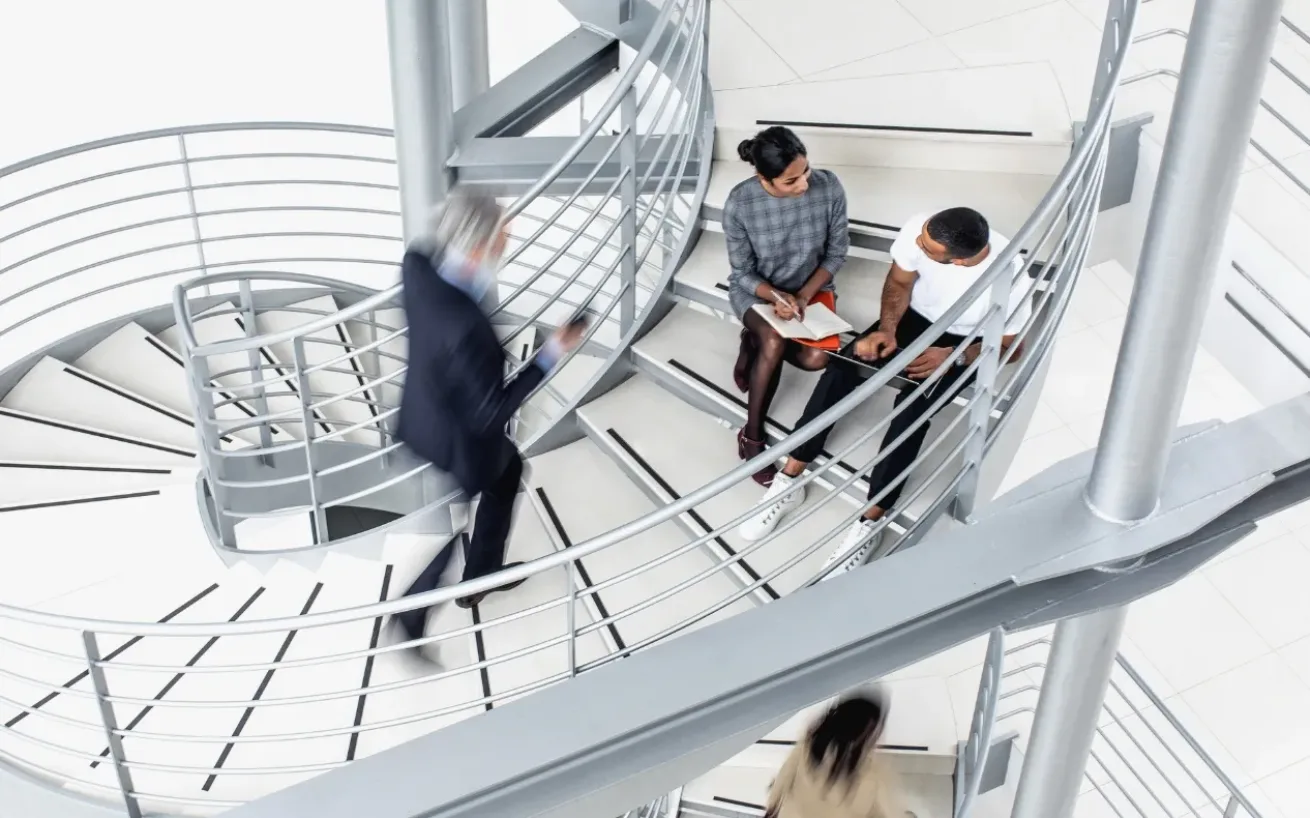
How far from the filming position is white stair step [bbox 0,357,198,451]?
15.4 feet

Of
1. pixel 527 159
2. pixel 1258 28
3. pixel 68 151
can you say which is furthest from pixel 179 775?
pixel 1258 28

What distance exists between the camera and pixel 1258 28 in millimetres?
1875

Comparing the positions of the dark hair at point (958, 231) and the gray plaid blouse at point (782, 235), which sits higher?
the gray plaid blouse at point (782, 235)

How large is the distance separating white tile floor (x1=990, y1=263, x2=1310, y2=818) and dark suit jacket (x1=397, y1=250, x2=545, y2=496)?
263 cm

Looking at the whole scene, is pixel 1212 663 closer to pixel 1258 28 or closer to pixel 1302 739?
pixel 1302 739

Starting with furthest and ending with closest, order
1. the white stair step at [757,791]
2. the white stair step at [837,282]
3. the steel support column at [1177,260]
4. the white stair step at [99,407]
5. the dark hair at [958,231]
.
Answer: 1. the white stair step at [99,407]
2. the white stair step at [757,791]
3. the white stair step at [837,282]
4. the dark hair at [958,231]
5. the steel support column at [1177,260]

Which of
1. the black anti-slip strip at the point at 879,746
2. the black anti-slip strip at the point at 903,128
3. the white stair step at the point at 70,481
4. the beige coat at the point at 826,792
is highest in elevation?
the white stair step at the point at 70,481

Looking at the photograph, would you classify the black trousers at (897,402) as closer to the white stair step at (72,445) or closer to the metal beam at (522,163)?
the metal beam at (522,163)

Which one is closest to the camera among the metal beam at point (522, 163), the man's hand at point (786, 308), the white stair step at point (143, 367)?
the man's hand at point (786, 308)

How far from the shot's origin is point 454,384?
282cm

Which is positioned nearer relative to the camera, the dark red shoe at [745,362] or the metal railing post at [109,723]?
the metal railing post at [109,723]

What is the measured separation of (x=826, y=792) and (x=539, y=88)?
1.84 m

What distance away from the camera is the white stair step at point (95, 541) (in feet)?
12.7

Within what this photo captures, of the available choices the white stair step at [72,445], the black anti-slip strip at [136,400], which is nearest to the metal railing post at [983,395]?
the white stair step at [72,445]
